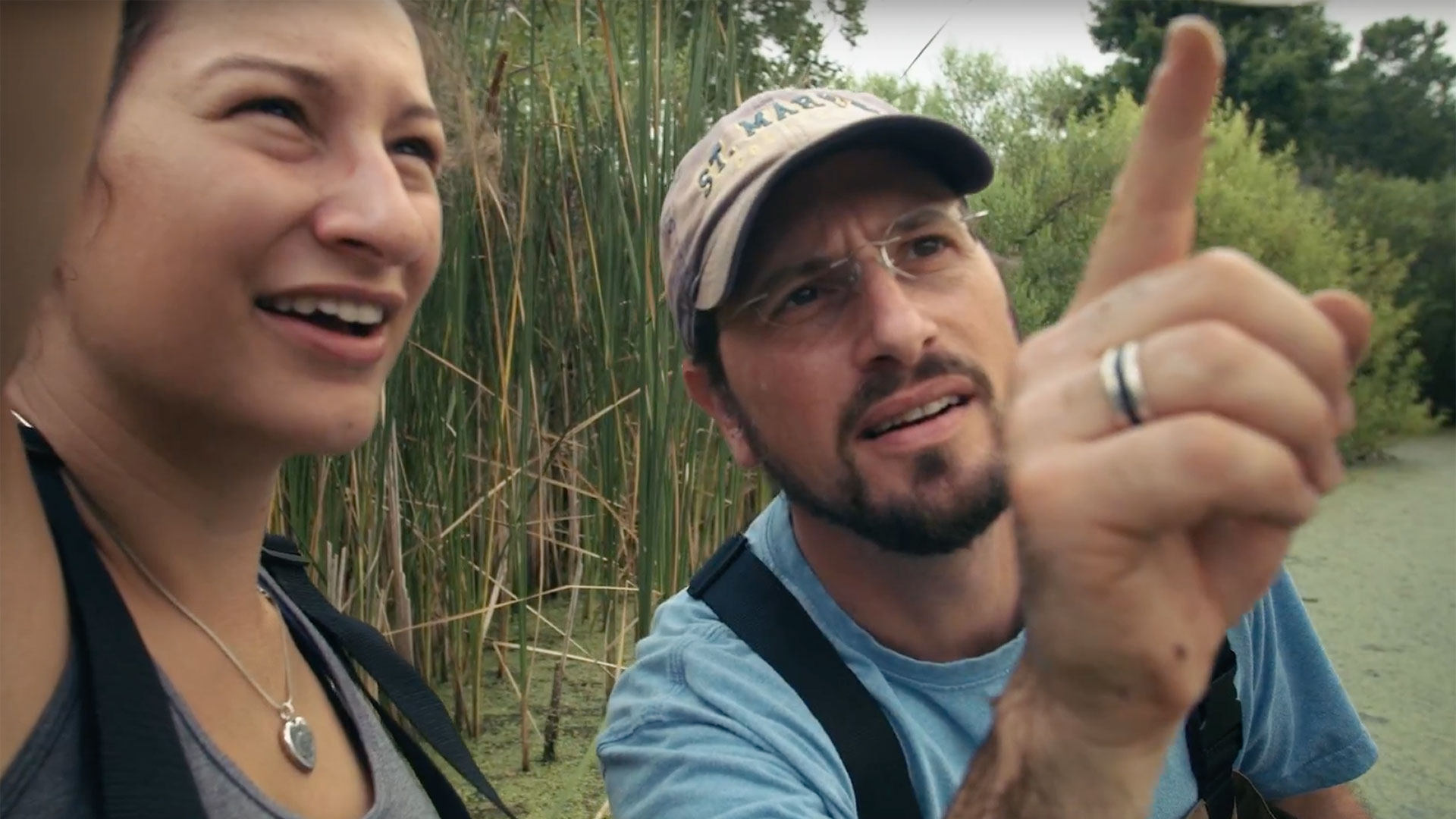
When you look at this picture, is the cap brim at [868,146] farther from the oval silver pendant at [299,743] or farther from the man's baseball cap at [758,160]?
the oval silver pendant at [299,743]

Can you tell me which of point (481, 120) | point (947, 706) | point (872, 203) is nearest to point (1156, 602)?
point (947, 706)

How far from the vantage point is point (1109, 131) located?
5.95 m

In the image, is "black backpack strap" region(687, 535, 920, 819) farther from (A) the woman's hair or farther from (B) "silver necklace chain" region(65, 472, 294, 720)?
(A) the woman's hair

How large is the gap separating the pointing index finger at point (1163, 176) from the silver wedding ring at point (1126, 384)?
0.06 meters

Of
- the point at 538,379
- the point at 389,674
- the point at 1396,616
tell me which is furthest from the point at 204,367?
the point at 1396,616

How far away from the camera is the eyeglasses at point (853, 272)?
94 centimetres

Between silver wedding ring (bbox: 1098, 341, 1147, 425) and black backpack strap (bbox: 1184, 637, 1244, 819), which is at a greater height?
silver wedding ring (bbox: 1098, 341, 1147, 425)

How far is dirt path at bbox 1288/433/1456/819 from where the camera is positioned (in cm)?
285

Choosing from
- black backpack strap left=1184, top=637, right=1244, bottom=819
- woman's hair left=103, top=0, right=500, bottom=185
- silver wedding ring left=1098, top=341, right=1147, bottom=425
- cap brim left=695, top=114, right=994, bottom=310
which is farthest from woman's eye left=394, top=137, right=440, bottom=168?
black backpack strap left=1184, top=637, right=1244, bottom=819

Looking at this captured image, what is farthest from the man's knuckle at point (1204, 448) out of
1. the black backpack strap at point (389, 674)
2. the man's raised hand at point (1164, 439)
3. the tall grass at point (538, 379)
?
the tall grass at point (538, 379)

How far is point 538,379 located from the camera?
221cm

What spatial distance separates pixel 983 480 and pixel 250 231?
0.60 m

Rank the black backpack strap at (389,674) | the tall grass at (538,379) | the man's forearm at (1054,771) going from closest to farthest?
the man's forearm at (1054,771)
the black backpack strap at (389,674)
the tall grass at (538,379)

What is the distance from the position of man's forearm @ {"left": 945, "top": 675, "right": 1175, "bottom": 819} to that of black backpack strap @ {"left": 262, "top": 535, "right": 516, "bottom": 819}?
476 millimetres
